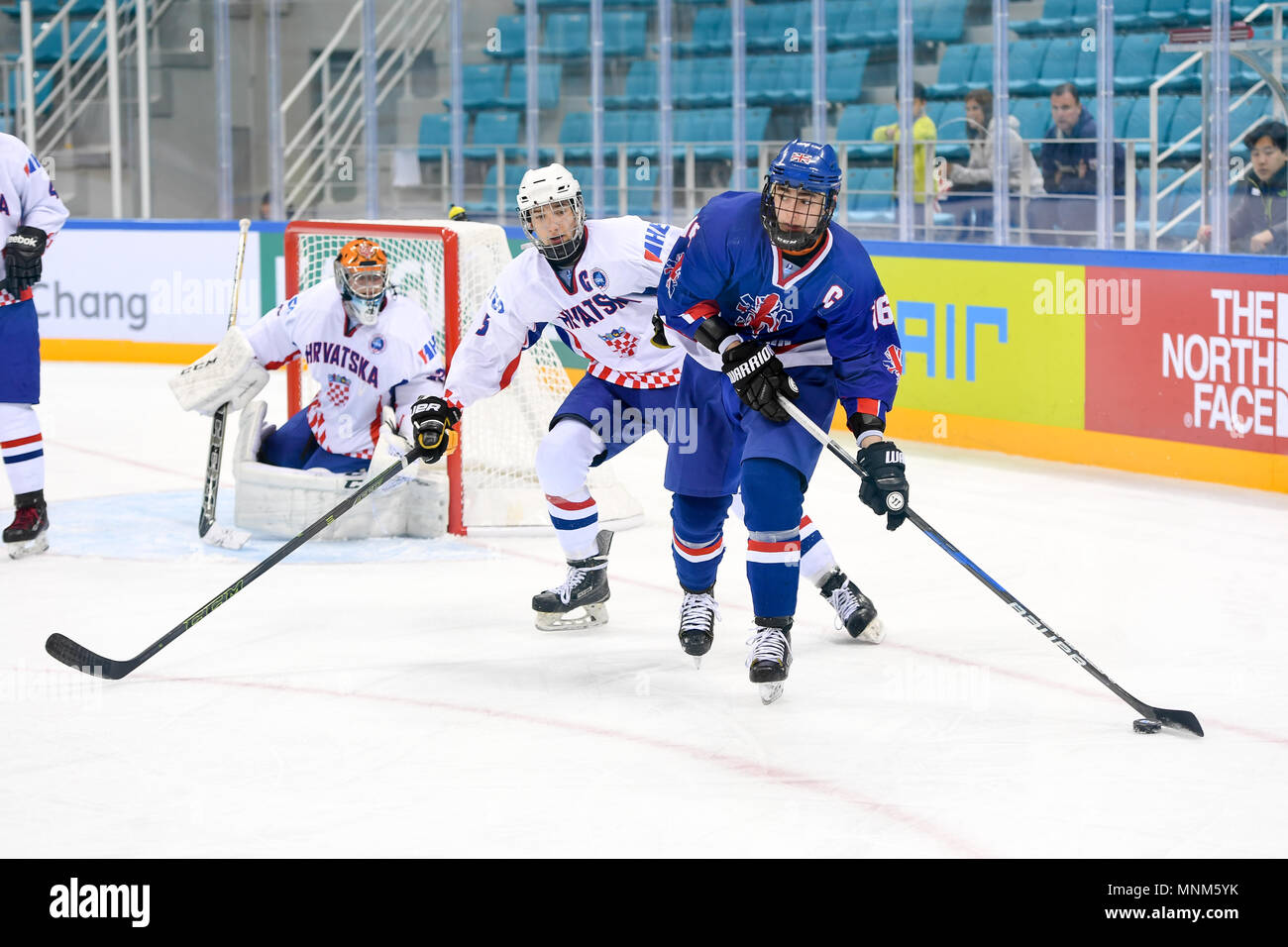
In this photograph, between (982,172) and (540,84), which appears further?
(540,84)

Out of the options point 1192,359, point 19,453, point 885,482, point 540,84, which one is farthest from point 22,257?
point 540,84

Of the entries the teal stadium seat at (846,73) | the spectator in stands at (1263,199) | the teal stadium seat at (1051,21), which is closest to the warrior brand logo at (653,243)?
the spectator in stands at (1263,199)

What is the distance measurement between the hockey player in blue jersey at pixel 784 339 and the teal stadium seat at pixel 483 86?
6240mm

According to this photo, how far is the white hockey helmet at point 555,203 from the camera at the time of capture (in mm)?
3953

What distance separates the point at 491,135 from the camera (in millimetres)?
9664

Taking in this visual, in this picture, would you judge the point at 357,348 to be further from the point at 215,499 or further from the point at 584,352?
the point at 584,352

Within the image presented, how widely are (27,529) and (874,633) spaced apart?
8.30ft

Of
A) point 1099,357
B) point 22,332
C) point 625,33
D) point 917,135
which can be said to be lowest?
point 1099,357

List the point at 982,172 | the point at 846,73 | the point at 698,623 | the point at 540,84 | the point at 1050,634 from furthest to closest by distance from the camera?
the point at 540,84 < the point at 846,73 < the point at 982,172 < the point at 698,623 < the point at 1050,634

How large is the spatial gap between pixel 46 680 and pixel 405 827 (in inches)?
51.0

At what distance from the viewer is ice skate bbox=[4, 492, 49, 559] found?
16.1ft

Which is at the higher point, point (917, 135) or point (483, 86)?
point (483, 86)
